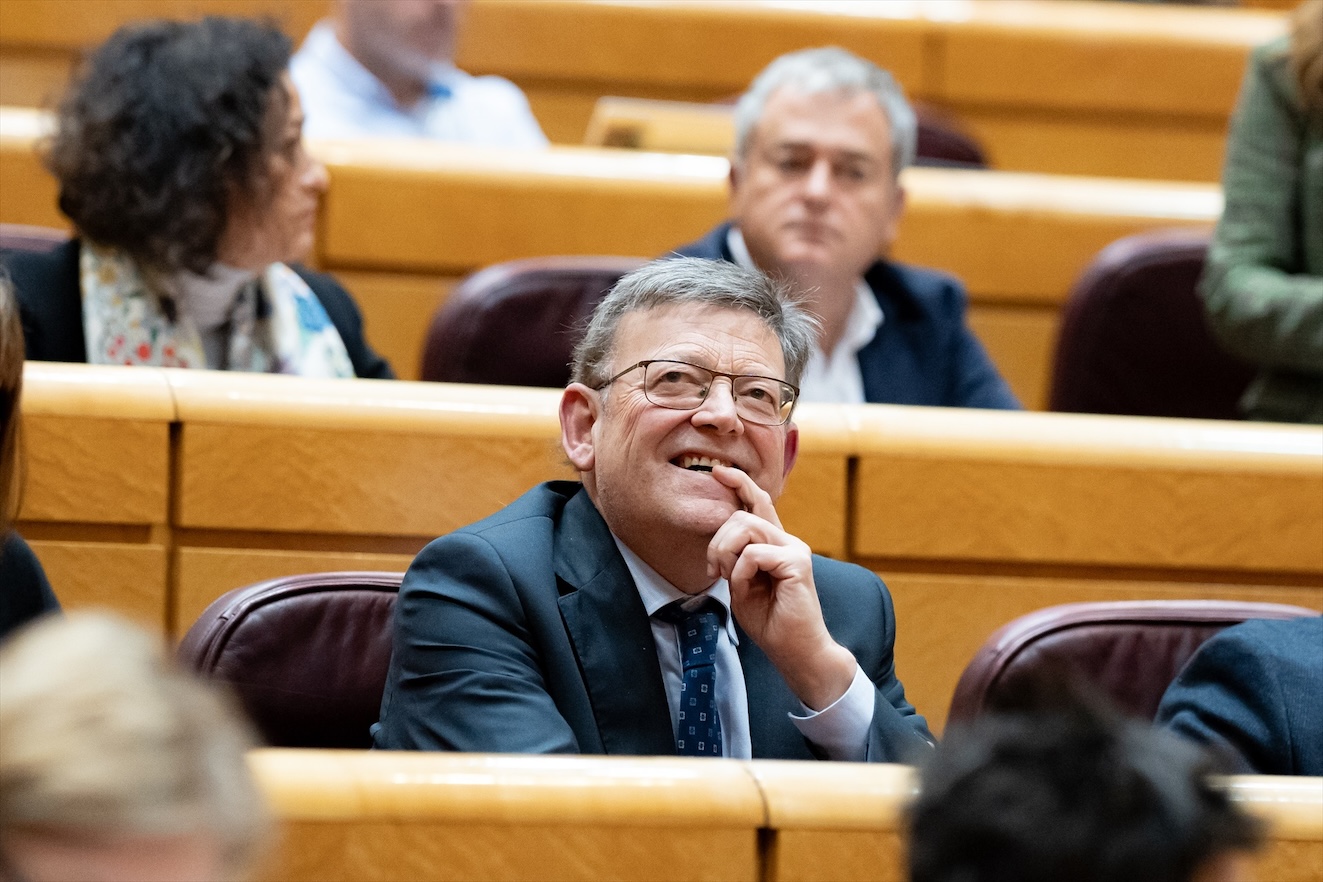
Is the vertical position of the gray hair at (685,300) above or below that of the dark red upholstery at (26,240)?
above

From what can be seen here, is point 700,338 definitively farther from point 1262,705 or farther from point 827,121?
point 827,121

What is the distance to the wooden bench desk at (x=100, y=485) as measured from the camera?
113 cm

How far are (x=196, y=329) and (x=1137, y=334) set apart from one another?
2.66 ft

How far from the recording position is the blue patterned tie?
92 centimetres

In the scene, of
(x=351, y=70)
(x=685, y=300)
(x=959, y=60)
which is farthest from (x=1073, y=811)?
(x=959, y=60)

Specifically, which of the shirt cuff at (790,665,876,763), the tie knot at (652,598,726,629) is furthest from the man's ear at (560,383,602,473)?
the shirt cuff at (790,665,876,763)

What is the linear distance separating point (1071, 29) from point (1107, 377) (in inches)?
33.7

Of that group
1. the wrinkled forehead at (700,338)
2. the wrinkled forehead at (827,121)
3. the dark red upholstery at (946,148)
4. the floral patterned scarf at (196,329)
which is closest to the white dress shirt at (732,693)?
the wrinkled forehead at (700,338)

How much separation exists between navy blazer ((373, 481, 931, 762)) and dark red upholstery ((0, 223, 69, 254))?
0.63 meters

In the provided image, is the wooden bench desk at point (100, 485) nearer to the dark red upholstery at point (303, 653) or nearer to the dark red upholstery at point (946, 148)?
the dark red upholstery at point (303, 653)

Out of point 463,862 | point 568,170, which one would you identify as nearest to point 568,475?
point 463,862

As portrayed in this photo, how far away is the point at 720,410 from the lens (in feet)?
3.15

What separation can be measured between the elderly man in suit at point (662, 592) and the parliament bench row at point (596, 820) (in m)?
0.14

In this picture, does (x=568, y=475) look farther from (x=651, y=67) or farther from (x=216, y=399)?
(x=651, y=67)
